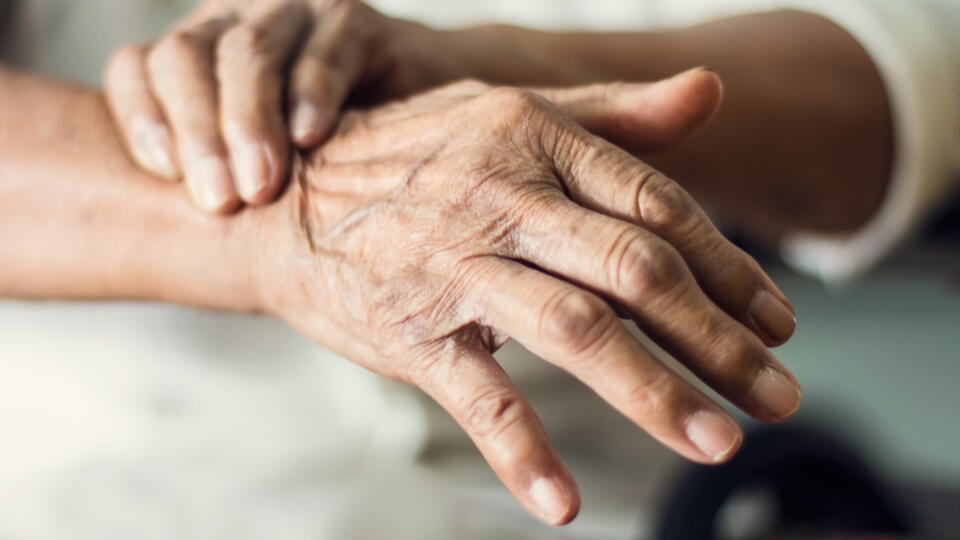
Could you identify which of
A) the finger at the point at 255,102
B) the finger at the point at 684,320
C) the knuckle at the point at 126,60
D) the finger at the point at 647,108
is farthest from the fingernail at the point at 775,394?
the knuckle at the point at 126,60

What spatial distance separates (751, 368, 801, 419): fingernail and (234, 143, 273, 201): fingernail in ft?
0.95

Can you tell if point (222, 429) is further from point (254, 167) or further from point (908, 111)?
point (908, 111)

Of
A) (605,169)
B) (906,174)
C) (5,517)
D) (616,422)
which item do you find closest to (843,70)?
(906,174)

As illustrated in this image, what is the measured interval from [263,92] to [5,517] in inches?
19.3

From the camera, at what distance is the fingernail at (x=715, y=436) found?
32 cm

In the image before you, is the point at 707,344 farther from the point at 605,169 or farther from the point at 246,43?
the point at 246,43

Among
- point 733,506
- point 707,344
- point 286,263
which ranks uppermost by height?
point 707,344

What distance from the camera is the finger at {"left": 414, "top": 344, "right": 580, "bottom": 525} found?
1.07 ft

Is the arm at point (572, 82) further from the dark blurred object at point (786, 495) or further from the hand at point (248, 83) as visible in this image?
the dark blurred object at point (786, 495)

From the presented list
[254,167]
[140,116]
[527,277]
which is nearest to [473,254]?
[527,277]

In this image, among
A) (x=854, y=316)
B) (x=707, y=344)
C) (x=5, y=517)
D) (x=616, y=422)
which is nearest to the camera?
(x=707, y=344)

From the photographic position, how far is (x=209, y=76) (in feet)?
1.77

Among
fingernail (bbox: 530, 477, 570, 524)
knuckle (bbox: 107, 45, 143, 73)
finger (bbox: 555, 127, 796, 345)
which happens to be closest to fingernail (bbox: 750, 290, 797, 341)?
finger (bbox: 555, 127, 796, 345)

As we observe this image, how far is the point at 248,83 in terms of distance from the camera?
1.70 ft
